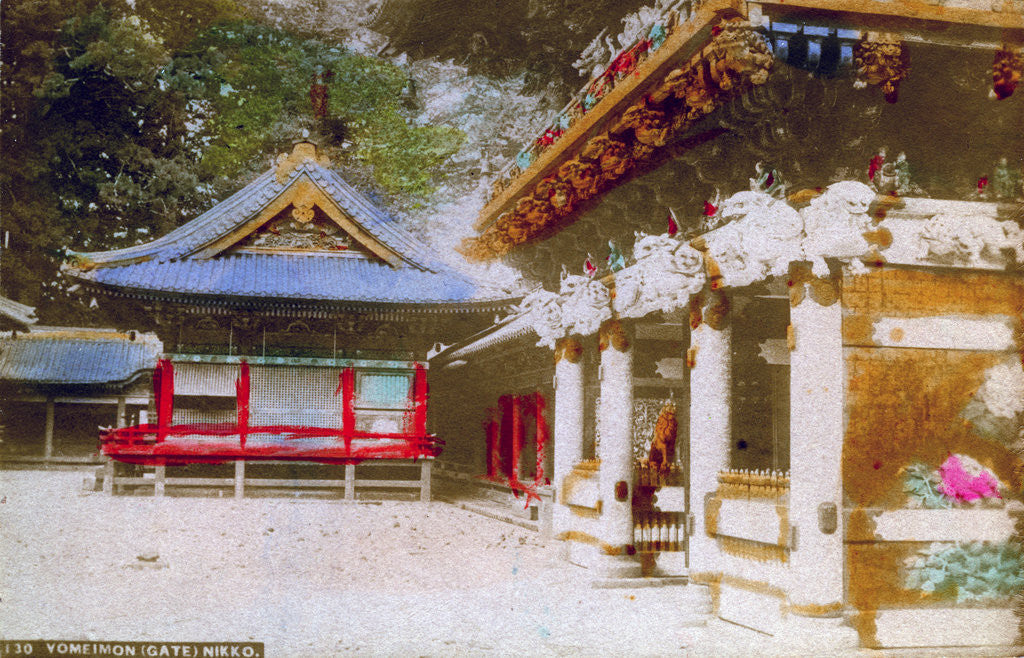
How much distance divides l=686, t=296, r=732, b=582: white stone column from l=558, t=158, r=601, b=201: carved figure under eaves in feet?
5.06

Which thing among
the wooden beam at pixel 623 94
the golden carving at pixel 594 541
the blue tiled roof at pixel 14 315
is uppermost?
the wooden beam at pixel 623 94

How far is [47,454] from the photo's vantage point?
23125 millimetres

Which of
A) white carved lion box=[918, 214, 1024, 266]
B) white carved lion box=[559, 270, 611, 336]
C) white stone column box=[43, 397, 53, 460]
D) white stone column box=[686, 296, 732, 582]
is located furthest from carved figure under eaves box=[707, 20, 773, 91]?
white stone column box=[43, 397, 53, 460]

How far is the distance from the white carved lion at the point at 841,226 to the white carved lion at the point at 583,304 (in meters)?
3.18

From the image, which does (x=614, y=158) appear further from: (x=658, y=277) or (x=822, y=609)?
(x=822, y=609)

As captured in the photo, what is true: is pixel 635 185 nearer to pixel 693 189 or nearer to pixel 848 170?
pixel 693 189

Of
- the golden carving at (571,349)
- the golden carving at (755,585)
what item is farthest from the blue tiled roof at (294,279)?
the golden carving at (755,585)

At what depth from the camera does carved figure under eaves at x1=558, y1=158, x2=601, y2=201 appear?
736cm

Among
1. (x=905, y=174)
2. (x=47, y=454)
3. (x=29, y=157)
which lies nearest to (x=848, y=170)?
(x=905, y=174)

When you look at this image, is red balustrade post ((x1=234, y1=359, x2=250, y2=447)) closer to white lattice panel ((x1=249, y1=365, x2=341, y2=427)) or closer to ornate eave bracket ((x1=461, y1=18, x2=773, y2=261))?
white lattice panel ((x1=249, y1=365, x2=341, y2=427))

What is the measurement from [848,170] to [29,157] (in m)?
7.73

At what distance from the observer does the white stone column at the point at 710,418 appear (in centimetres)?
682

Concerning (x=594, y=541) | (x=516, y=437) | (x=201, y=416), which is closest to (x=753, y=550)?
(x=594, y=541)

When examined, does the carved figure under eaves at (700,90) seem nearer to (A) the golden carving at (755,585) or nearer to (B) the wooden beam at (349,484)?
(A) the golden carving at (755,585)
